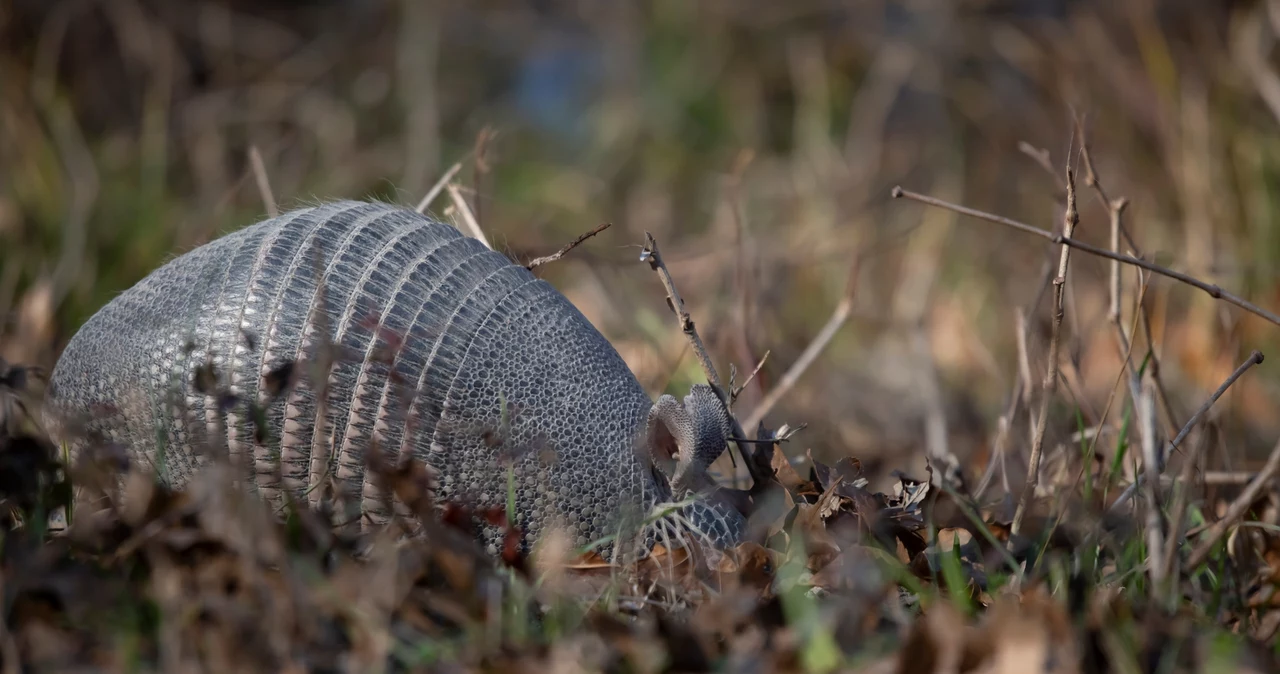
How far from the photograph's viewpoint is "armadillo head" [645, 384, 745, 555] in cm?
269

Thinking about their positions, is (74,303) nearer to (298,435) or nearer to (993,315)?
(298,435)

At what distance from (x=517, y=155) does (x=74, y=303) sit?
576cm

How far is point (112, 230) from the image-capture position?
664 cm

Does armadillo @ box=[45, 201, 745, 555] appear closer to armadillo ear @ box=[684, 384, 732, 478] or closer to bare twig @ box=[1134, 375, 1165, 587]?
armadillo ear @ box=[684, 384, 732, 478]

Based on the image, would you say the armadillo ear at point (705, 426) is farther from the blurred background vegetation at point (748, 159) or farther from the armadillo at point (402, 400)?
the blurred background vegetation at point (748, 159)

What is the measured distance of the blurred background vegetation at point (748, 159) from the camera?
5379 mm

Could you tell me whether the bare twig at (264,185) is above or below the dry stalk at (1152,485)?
above

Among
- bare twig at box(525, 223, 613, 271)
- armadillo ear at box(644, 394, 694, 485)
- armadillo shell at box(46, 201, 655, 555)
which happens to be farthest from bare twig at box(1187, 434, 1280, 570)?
bare twig at box(525, 223, 613, 271)

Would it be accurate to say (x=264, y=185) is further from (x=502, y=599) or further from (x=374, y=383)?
(x=502, y=599)

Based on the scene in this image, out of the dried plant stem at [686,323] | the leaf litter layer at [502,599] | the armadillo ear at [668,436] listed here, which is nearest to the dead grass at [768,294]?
the leaf litter layer at [502,599]

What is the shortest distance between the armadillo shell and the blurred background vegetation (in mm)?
491

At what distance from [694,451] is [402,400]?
27.7 inches

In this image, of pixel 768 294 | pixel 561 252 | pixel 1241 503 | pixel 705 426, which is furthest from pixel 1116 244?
pixel 768 294

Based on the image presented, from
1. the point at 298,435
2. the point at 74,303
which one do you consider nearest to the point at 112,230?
the point at 74,303
